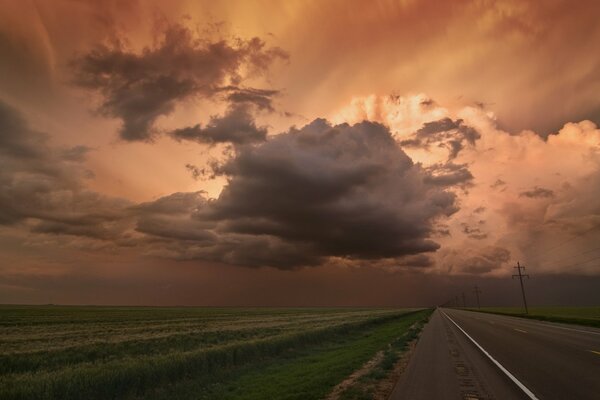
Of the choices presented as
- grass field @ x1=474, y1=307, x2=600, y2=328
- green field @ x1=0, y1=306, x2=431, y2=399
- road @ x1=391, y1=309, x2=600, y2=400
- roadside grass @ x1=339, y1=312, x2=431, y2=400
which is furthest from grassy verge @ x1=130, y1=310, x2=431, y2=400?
grass field @ x1=474, y1=307, x2=600, y2=328

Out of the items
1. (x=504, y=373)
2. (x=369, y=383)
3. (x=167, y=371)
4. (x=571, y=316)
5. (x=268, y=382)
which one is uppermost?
(x=571, y=316)

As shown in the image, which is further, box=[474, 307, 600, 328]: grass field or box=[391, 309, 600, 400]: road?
box=[474, 307, 600, 328]: grass field

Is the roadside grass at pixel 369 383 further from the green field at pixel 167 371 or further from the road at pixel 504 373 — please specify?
the green field at pixel 167 371

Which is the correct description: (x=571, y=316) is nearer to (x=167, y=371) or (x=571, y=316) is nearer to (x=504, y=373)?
(x=504, y=373)

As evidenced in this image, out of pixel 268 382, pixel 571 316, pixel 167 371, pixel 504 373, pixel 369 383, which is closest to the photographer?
pixel 369 383

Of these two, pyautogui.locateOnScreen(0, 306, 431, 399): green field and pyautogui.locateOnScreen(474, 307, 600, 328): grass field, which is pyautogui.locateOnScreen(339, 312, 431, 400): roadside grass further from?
pyautogui.locateOnScreen(474, 307, 600, 328): grass field

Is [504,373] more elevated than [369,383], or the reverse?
[504,373]

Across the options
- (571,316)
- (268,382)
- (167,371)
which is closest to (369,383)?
(268,382)

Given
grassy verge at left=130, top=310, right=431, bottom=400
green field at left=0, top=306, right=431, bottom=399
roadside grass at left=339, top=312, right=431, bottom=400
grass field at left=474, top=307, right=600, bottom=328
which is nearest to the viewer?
roadside grass at left=339, top=312, right=431, bottom=400

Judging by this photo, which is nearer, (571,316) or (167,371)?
(167,371)

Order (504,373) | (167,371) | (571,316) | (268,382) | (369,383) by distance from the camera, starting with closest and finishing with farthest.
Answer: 1. (369,383)
2. (504,373)
3. (268,382)
4. (167,371)
5. (571,316)

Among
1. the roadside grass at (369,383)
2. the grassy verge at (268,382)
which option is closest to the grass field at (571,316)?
the roadside grass at (369,383)

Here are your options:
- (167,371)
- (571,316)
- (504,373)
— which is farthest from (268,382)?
(571,316)

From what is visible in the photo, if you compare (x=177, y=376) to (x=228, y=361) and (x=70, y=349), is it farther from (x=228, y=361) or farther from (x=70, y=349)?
(x=70, y=349)
